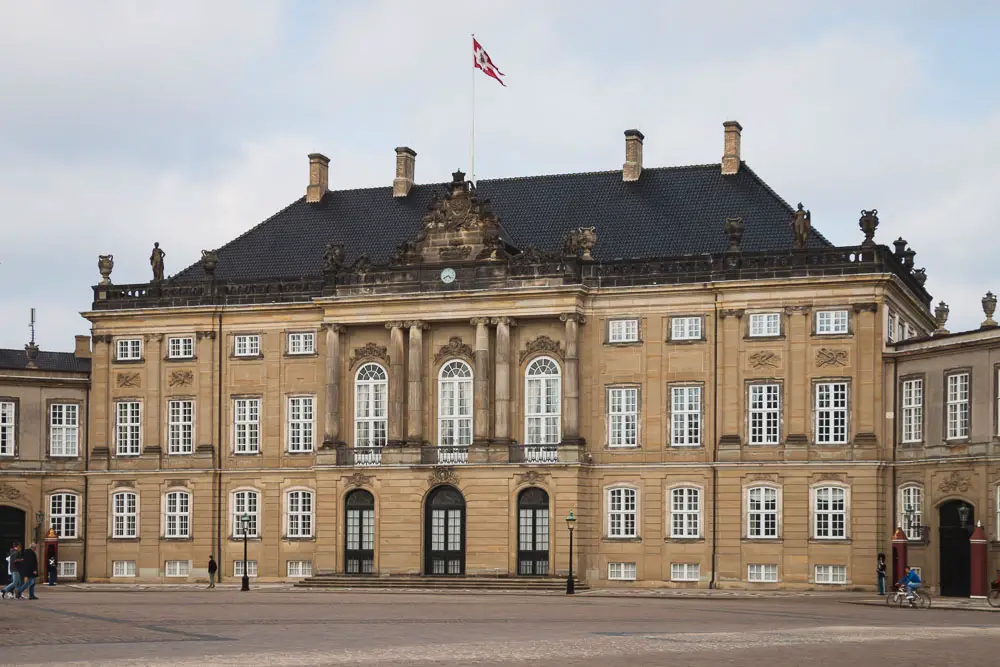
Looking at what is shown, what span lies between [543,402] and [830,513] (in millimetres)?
11922

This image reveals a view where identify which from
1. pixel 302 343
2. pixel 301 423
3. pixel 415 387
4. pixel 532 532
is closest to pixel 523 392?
pixel 415 387

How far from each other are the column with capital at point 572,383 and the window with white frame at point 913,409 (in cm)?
1225

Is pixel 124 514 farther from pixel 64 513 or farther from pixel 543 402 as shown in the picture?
pixel 543 402

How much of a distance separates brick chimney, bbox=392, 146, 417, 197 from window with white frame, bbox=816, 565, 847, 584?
25.9 meters

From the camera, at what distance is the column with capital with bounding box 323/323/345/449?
6850cm

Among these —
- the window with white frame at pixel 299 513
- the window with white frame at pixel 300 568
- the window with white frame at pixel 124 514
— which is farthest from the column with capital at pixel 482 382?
the window with white frame at pixel 124 514

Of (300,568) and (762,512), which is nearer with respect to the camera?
(762,512)

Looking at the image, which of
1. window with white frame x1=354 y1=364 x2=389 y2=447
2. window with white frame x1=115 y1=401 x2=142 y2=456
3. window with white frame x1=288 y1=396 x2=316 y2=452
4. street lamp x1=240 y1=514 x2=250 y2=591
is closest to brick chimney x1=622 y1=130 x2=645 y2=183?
window with white frame x1=354 y1=364 x2=389 y2=447

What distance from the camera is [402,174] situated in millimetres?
76062

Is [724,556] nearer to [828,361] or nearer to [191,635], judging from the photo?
[828,361]

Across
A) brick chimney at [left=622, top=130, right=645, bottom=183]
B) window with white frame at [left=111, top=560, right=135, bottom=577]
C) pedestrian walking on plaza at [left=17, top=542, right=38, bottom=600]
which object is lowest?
window with white frame at [left=111, top=560, right=135, bottom=577]

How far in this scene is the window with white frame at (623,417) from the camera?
65562 mm

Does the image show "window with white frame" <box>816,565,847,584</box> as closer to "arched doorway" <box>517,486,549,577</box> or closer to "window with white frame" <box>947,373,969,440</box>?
"window with white frame" <box>947,373,969,440</box>

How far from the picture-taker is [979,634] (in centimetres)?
3534
